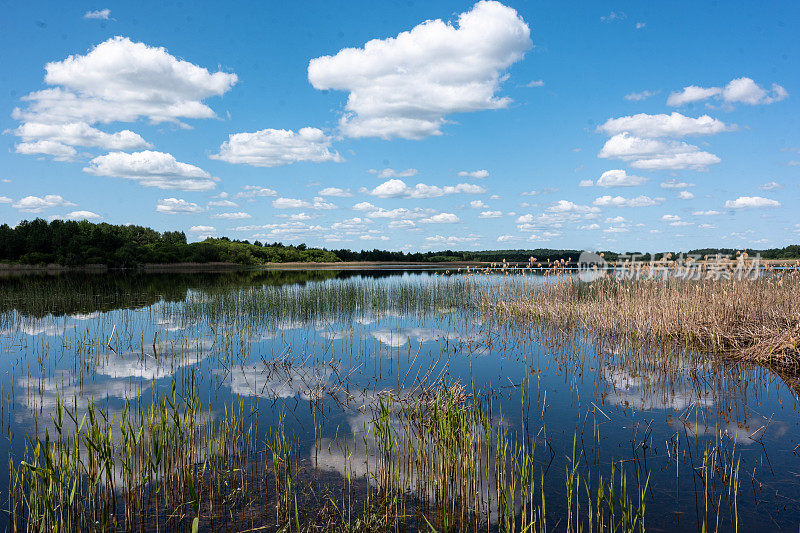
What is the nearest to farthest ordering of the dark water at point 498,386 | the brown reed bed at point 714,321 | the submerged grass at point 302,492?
the submerged grass at point 302,492 < the dark water at point 498,386 < the brown reed bed at point 714,321

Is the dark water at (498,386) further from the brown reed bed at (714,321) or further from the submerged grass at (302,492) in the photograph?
the brown reed bed at (714,321)

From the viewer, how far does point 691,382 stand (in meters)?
8.83

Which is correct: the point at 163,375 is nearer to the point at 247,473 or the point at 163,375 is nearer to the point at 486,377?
the point at 247,473

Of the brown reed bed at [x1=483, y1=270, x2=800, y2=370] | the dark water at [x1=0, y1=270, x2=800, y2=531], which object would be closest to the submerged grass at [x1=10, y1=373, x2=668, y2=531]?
the dark water at [x1=0, y1=270, x2=800, y2=531]

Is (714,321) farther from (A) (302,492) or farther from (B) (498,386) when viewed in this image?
(A) (302,492)

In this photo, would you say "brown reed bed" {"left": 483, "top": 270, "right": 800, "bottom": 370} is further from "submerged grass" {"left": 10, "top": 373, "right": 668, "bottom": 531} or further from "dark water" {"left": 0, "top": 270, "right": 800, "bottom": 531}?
"submerged grass" {"left": 10, "top": 373, "right": 668, "bottom": 531}

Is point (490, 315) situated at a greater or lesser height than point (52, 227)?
lesser

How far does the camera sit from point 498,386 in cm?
909

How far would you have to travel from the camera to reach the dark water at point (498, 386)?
210 inches

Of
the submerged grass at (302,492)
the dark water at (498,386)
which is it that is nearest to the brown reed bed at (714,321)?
the dark water at (498,386)

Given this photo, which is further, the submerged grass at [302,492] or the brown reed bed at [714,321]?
the brown reed bed at [714,321]

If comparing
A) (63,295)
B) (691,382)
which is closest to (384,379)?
(691,382)

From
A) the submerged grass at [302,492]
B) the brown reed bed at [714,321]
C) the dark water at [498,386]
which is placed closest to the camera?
the submerged grass at [302,492]

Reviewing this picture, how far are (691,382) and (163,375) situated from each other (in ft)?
35.3
